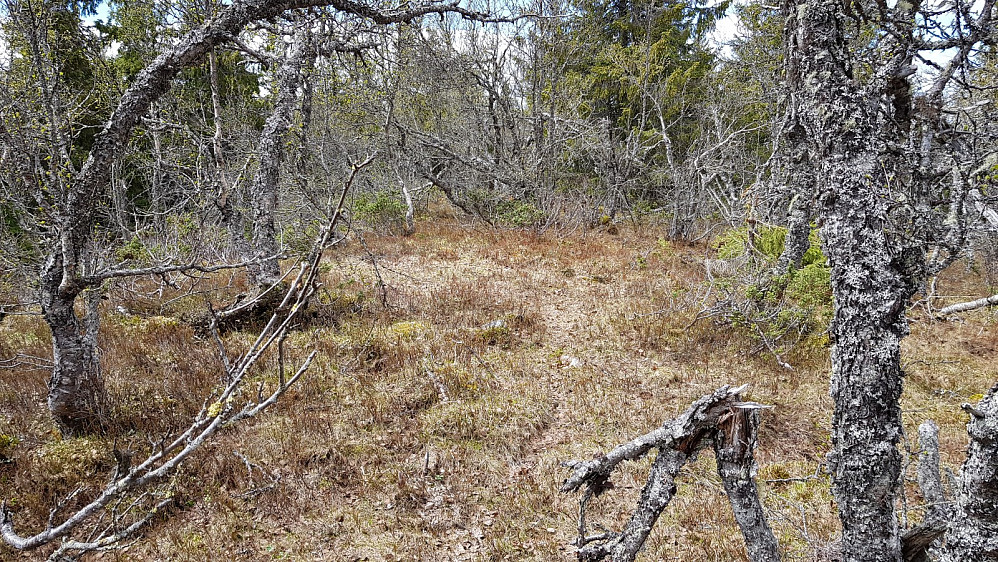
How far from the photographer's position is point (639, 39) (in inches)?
574

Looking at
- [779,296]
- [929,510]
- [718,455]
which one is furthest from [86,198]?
[779,296]

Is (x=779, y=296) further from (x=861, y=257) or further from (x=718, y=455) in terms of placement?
(x=718, y=455)

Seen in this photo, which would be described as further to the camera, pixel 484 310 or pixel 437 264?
pixel 437 264

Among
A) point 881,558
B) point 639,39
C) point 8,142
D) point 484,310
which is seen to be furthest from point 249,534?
point 639,39

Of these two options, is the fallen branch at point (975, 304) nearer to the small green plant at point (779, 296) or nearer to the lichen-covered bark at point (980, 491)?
the lichen-covered bark at point (980, 491)

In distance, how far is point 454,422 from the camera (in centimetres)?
464

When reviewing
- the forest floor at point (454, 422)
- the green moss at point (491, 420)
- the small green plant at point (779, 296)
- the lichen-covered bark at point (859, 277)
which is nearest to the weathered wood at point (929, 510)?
the lichen-covered bark at point (859, 277)

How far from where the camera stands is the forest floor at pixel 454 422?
11.1 ft

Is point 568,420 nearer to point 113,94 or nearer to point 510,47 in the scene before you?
point 113,94

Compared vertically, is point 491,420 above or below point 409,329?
below

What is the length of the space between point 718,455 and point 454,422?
3.29 m

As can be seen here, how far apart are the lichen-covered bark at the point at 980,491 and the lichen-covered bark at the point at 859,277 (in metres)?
0.45

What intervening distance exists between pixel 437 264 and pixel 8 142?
744 cm

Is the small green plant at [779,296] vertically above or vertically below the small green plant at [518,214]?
below
